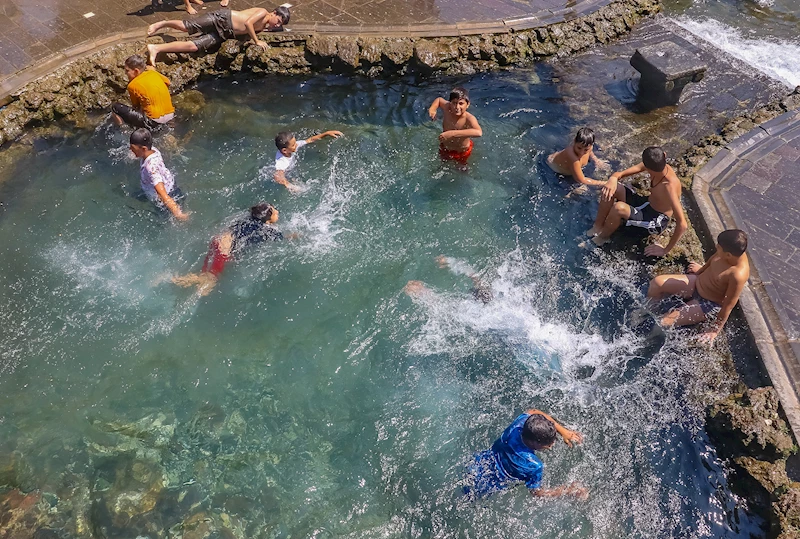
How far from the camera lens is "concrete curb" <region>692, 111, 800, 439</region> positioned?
5.57 meters

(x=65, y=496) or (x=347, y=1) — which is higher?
(x=347, y=1)

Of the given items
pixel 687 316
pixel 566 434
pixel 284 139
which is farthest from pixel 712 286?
pixel 284 139

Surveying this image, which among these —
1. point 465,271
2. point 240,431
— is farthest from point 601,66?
point 240,431

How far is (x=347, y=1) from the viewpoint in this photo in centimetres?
1040

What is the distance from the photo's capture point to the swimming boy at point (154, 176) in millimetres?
6699

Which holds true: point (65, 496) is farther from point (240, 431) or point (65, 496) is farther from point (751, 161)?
point (751, 161)

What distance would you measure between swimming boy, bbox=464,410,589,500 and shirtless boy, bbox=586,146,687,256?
2.86 m

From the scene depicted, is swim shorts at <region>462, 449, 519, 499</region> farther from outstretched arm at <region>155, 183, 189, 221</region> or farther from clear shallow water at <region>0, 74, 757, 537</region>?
outstretched arm at <region>155, 183, 189, 221</region>

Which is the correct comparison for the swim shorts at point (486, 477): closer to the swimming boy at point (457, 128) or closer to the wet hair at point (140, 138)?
the swimming boy at point (457, 128)

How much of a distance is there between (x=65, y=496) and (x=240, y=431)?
1.61 metres

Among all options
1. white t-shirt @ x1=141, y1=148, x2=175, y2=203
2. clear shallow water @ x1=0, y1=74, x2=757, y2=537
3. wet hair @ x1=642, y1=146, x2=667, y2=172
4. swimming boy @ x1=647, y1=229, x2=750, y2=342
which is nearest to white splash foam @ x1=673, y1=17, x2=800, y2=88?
clear shallow water @ x1=0, y1=74, x2=757, y2=537

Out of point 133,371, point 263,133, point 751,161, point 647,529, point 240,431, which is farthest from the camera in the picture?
point 263,133

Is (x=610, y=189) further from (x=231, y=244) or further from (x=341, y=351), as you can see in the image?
(x=231, y=244)

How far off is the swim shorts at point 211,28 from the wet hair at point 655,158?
6919 mm
